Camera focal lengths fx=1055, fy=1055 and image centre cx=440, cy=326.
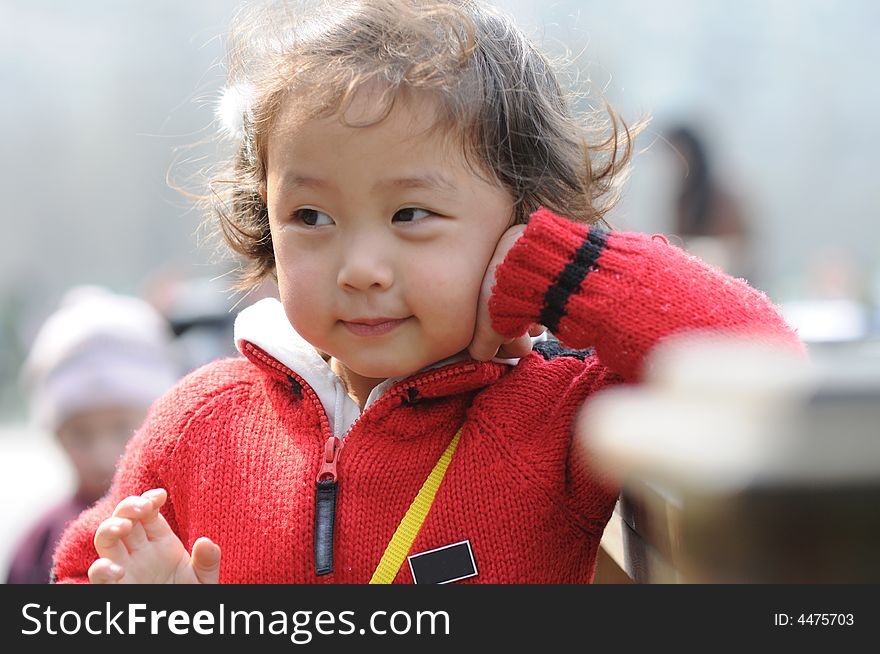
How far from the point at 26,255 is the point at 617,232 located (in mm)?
7019

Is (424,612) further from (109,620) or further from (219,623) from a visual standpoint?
(109,620)

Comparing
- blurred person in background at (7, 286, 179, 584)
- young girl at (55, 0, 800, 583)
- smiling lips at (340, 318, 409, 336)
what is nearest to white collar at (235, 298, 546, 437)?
young girl at (55, 0, 800, 583)

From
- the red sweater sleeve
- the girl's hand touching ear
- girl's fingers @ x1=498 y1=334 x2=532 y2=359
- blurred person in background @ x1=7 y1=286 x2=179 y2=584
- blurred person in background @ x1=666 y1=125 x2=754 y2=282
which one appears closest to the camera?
the red sweater sleeve

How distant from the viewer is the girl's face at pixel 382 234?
1.27m

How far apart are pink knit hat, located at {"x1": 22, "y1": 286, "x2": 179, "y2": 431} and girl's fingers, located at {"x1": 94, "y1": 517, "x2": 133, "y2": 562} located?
1706mm

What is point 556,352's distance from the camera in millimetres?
1466

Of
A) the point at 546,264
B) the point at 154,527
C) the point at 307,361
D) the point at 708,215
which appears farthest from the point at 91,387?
the point at 708,215

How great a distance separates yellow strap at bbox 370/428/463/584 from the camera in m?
1.30

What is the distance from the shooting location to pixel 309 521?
134 cm

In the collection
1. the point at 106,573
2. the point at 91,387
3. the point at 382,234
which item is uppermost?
the point at 91,387

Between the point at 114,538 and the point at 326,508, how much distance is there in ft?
0.85

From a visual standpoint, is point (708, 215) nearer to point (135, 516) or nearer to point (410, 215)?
point (410, 215)

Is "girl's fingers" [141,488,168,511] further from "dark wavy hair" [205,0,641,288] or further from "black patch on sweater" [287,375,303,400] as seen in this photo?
"dark wavy hair" [205,0,641,288]

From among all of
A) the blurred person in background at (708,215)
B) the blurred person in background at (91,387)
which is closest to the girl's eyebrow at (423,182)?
the blurred person in background at (91,387)
